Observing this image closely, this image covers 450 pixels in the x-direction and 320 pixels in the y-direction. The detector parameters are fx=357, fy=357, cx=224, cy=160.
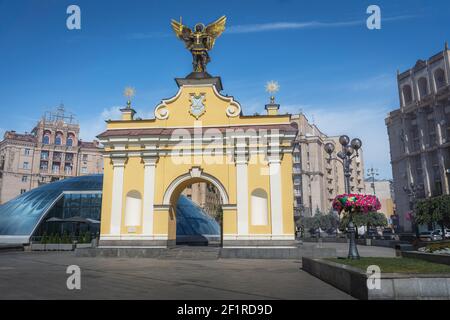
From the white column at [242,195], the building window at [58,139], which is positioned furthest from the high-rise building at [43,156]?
the white column at [242,195]

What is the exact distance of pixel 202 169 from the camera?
2231cm

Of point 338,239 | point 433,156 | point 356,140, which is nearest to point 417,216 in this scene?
point 338,239

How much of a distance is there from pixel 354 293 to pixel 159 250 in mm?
14864

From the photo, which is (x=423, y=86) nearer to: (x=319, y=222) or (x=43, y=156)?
(x=319, y=222)

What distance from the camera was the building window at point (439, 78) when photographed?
6431 centimetres

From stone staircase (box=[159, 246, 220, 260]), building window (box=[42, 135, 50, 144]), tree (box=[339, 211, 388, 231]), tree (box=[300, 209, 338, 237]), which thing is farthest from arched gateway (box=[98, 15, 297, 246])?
building window (box=[42, 135, 50, 144])

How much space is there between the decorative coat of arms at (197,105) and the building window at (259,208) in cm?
625

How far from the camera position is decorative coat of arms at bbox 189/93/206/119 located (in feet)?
76.5

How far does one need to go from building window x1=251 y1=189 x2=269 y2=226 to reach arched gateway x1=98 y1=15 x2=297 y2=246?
6 cm

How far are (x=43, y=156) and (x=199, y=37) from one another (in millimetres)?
72577

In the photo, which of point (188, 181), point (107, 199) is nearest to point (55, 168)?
point (107, 199)

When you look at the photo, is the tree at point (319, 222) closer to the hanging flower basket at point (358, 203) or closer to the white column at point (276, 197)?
the white column at point (276, 197)

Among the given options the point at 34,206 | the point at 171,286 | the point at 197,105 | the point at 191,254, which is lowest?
the point at 171,286
